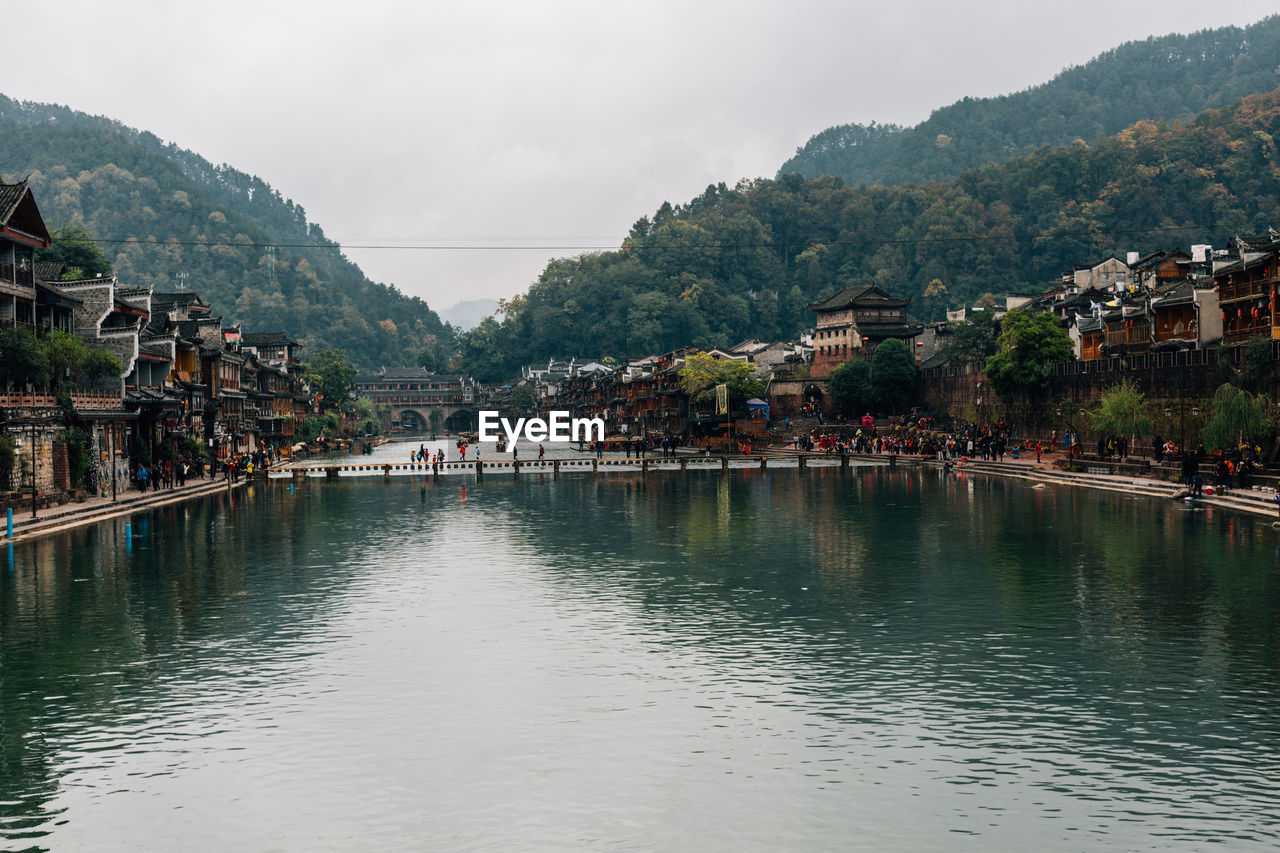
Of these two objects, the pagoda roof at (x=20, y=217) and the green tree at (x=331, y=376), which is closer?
the pagoda roof at (x=20, y=217)

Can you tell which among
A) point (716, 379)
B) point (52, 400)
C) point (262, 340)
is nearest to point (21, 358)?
point (52, 400)

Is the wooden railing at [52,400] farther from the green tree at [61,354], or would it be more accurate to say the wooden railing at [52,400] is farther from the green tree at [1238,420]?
the green tree at [1238,420]

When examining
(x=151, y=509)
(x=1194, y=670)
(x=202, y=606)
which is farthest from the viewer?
(x=151, y=509)

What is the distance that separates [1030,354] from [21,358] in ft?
262

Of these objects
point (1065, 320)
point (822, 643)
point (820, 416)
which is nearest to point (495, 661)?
point (822, 643)

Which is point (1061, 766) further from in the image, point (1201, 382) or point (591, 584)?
point (1201, 382)

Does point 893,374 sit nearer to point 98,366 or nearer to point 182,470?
point 182,470

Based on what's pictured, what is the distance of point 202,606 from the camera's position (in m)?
30.7

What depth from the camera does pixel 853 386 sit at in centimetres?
14388

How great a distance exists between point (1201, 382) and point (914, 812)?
2601 inches

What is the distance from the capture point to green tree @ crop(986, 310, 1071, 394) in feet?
333

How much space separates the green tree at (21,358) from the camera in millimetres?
55469

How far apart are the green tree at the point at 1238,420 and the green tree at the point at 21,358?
202ft

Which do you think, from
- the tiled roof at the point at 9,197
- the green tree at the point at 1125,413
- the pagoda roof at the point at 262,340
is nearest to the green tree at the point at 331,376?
the pagoda roof at the point at 262,340
